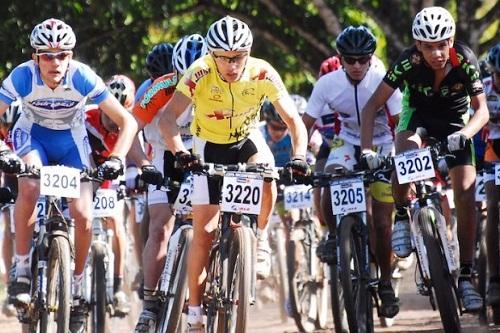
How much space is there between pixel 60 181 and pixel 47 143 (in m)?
0.87

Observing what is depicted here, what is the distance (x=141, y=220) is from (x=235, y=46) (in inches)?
159

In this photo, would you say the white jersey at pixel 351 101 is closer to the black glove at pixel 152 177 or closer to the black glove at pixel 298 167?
the black glove at pixel 152 177

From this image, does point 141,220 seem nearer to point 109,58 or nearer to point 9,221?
point 9,221

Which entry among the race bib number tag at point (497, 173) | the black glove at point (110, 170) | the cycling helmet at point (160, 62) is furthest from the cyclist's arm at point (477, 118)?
the cycling helmet at point (160, 62)

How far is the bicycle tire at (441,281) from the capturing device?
34.4 ft

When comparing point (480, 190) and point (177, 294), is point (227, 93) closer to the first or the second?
point (177, 294)

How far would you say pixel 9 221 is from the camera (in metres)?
15.7

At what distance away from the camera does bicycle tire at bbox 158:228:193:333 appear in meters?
10.8

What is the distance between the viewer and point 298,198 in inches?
584

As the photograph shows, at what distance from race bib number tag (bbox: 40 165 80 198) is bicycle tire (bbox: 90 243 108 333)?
1.87 metres

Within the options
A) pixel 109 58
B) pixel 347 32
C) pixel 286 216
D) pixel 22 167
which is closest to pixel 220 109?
pixel 22 167

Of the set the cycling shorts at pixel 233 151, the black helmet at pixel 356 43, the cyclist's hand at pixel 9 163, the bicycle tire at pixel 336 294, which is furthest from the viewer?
the black helmet at pixel 356 43

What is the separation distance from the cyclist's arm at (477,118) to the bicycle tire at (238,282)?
195 cm

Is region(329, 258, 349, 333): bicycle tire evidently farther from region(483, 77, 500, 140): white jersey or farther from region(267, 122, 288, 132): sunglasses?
region(267, 122, 288, 132): sunglasses
